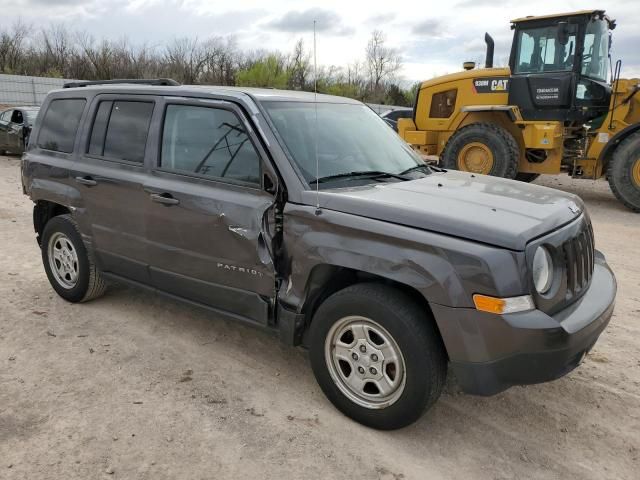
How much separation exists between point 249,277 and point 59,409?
138 cm

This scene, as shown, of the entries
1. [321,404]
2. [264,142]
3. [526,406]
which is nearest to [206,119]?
[264,142]

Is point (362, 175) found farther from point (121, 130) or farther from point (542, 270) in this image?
point (121, 130)

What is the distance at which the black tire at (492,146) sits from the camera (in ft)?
33.1

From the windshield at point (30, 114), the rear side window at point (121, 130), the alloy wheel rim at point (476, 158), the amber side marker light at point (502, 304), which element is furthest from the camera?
the windshield at point (30, 114)

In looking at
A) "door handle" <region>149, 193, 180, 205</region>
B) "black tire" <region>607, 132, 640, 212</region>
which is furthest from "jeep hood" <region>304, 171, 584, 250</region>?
"black tire" <region>607, 132, 640, 212</region>

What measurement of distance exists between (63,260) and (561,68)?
9.02 meters

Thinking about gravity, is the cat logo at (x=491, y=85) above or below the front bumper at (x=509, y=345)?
above

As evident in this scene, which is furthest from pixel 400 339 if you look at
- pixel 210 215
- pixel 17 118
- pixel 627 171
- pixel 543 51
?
pixel 17 118

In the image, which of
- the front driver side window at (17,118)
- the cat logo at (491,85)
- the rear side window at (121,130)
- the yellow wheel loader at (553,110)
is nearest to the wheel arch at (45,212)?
the rear side window at (121,130)

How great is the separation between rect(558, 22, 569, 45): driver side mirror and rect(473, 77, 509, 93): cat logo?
129 cm

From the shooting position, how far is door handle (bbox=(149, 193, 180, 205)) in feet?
12.1

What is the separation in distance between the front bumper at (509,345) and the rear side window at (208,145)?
1538mm

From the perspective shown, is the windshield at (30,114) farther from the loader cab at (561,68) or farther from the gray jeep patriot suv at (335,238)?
the loader cab at (561,68)

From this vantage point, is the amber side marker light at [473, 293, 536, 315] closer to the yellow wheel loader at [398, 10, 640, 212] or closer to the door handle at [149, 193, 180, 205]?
the door handle at [149, 193, 180, 205]
